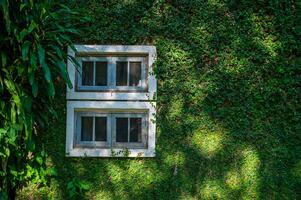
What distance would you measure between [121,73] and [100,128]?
552 mm


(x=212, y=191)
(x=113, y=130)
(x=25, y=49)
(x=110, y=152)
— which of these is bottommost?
(x=212, y=191)

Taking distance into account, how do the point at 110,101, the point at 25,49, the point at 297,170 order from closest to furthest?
the point at 25,49 → the point at 297,170 → the point at 110,101

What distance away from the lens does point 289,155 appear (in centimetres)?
453

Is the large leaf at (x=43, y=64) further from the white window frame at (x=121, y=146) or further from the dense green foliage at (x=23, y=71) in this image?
the white window frame at (x=121, y=146)

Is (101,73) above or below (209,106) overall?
above

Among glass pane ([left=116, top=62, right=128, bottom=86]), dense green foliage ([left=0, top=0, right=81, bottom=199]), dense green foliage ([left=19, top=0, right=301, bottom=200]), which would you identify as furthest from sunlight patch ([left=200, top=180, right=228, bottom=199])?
dense green foliage ([left=0, top=0, right=81, bottom=199])

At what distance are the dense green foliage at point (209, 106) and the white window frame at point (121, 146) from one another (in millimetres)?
64

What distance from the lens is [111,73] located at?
475cm

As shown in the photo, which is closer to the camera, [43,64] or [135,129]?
[43,64]

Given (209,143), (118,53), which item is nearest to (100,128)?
(118,53)

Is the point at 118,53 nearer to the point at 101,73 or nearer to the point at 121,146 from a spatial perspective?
the point at 101,73

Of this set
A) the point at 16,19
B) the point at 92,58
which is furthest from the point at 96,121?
the point at 16,19

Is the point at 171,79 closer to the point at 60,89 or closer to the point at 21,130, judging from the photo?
the point at 60,89

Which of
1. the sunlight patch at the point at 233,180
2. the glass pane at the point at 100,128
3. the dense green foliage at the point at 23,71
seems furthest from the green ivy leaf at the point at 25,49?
the sunlight patch at the point at 233,180
